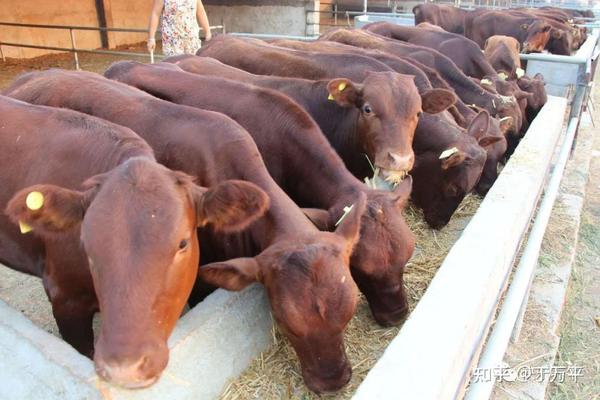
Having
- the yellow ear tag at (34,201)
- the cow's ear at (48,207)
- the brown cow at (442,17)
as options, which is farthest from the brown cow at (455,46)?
the yellow ear tag at (34,201)

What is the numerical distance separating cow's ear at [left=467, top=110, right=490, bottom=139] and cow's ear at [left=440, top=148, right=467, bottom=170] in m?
0.57

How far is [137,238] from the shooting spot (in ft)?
6.02

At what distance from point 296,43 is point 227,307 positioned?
14.2ft

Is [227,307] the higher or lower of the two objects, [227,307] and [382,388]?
the lower

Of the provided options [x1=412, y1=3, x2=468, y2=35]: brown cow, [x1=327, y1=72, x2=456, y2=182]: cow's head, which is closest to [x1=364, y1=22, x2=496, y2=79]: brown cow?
[x1=327, y1=72, x2=456, y2=182]: cow's head

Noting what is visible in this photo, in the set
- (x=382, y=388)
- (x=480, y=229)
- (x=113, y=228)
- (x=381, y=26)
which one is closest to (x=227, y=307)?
(x=113, y=228)

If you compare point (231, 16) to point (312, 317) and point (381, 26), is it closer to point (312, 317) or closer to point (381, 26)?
point (381, 26)

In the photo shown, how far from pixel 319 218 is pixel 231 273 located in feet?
2.38

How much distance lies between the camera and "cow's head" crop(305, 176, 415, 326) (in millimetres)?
2707

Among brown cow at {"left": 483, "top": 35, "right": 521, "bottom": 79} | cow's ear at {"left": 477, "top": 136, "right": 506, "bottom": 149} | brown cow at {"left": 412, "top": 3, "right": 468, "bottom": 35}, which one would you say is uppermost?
brown cow at {"left": 412, "top": 3, "right": 468, "bottom": 35}

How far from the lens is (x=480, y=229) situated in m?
2.65

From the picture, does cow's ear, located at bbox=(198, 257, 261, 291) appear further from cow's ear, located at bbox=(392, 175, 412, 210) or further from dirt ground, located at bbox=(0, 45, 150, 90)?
dirt ground, located at bbox=(0, 45, 150, 90)

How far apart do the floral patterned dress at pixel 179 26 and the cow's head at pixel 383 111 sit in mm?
3297

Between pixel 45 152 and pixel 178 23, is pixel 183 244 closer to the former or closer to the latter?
pixel 45 152
